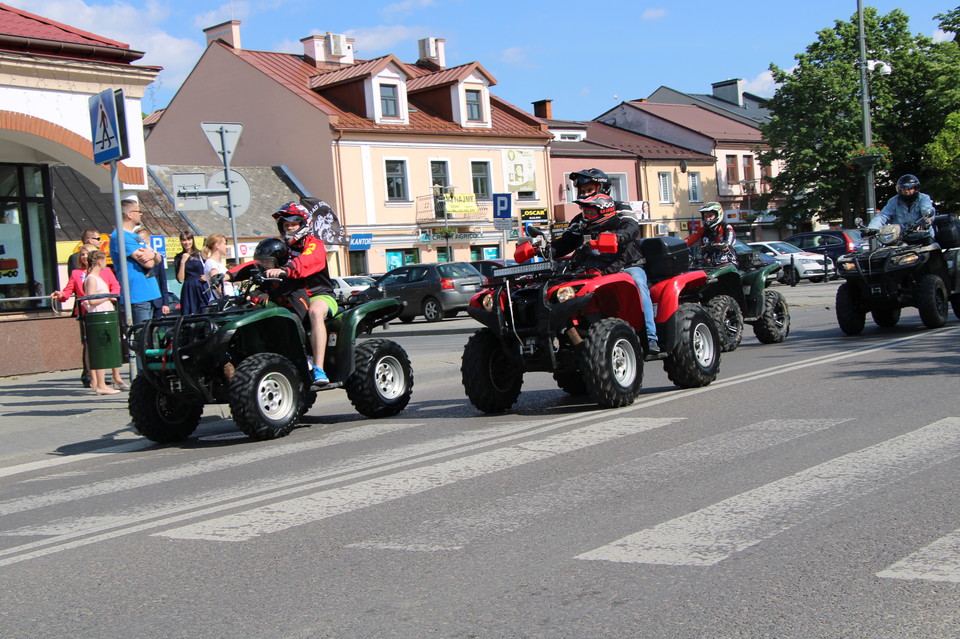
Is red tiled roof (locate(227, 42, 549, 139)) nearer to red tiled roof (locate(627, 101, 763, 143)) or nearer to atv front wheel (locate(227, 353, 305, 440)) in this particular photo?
red tiled roof (locate(627, 101, 763, 143))

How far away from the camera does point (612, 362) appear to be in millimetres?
9055

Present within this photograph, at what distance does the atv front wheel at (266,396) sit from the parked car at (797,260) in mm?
31755

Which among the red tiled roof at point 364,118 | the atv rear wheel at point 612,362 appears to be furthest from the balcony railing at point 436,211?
the atv rear wheel at point 612,362

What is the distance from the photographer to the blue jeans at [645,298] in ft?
31.3

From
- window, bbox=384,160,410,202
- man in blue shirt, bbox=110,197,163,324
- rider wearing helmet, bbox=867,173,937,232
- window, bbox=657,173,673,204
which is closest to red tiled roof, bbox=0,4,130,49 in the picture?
man in blue shirt, bbox=110,197,163,324

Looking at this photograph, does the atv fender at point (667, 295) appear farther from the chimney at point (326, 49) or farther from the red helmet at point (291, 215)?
the chimney at point (326, 49)

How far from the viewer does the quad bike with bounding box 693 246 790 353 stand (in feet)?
41.2

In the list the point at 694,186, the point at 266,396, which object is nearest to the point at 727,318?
the point at 266,396

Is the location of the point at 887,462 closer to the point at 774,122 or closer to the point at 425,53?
the point at 425,53

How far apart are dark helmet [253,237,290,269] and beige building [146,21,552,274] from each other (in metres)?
32.8

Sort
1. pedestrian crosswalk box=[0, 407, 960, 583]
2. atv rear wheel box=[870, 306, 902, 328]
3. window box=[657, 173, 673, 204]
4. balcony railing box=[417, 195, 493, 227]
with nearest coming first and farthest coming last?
pedestrian crosswalk box=[0, 407, 960, 583] < atv rear wheel box=[870, 306, 902, 328] < balcony railing box=[417, 195, 493, 227] < window box=[657, 173, 673, 204]

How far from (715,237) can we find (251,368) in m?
6.89

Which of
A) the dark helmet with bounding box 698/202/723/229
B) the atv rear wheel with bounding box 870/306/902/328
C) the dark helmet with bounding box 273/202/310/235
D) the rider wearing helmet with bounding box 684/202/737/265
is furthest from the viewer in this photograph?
the atv rear wheel with bounding box 870/306/902/328

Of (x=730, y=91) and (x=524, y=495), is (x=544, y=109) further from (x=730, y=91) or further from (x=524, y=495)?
(x=524, y=495)
